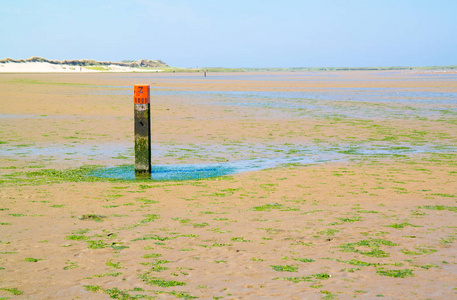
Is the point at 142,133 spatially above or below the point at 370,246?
above

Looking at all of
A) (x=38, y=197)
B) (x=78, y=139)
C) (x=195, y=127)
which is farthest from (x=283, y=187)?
(x=195, y=127)

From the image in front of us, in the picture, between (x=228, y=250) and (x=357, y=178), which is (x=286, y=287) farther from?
(x=357, y=178)

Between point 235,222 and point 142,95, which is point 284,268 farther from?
point 142,95

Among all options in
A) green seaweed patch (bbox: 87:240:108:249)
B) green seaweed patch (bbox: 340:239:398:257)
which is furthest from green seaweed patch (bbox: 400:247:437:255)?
green seaweed patch (bbox: 87:240:108:249)

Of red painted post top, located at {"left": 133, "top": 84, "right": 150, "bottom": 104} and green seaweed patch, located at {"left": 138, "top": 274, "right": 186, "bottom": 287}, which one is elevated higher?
red painted post top, located at {"left": 133, "top": 84, "right": 150, "bottom": 104}

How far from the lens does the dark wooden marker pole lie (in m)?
11.6

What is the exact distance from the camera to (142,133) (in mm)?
11742

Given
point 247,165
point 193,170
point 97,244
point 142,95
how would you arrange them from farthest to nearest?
point 247,165 → point 193,170 → point 142,95 → point 97,244

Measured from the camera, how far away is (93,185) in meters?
10.4

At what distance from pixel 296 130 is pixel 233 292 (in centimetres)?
1489

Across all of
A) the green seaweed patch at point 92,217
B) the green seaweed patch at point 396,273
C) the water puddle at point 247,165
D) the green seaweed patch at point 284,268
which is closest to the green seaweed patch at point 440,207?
the green seaweed patch at point 396,273

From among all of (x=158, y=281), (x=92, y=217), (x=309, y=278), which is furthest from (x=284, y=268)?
(x=92, y=217)

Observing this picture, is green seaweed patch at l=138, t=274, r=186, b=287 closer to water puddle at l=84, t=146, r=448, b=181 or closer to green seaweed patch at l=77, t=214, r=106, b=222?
green seaweed patch at l=77, t=214, r=106, b=222

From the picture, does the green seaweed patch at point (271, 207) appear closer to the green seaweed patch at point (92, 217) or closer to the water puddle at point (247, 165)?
the green seaweed patch at point (92, 217)
